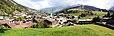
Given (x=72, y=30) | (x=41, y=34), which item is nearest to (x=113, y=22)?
(x=72, y=30)

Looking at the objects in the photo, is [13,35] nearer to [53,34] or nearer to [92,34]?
[53,34]

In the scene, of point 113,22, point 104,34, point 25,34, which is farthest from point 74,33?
point 113,22

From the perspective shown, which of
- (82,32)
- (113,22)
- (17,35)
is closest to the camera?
(17,35)

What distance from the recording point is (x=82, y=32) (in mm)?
42000

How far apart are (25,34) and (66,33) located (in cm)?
698

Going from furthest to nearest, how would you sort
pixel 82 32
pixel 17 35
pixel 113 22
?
1. pixel 113 22
2. pixel 82 32
3. pixel 17 35

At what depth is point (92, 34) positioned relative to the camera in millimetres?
40594

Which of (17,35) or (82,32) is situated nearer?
(17,35)

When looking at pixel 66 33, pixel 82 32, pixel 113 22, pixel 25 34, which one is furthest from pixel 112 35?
pixel 113 22

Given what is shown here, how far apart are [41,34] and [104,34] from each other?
1085 cm

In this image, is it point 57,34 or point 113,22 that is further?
point 113,22

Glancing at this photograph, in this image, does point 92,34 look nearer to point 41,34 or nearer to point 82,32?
point 82,32

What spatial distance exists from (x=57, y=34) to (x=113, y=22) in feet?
131

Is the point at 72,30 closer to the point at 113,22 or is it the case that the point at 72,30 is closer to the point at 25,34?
the point at 25,34
